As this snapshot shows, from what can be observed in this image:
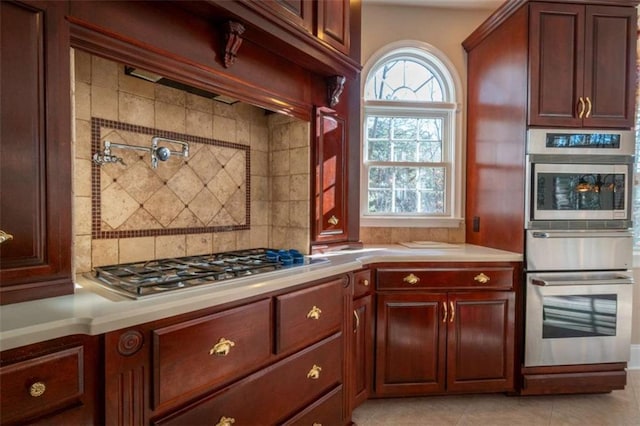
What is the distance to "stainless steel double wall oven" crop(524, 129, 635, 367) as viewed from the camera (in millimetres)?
2121

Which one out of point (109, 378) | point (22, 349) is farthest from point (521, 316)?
point (22, 349)

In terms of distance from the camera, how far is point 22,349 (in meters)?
0.76

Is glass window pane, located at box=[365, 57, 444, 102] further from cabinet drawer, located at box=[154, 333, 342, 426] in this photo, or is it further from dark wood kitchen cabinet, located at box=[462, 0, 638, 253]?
cabinet drawer, located at box=[154, 333, 342, 426]

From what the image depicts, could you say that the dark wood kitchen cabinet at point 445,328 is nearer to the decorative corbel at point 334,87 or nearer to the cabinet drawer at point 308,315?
the cabinet drawer at point 308,315

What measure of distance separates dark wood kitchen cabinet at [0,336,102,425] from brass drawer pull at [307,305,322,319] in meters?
0.83

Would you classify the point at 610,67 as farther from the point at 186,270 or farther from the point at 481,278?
the point at 186,270

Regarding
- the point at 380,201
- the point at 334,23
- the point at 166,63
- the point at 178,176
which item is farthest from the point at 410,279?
the point at 166,63

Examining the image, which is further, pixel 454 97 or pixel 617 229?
pixel 454 97

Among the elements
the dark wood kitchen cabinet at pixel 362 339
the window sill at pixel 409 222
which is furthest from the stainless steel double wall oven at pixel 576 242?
the dark wood kitchen cabinet at pixel 362 339

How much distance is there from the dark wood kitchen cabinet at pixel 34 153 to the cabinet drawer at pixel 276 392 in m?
0.58

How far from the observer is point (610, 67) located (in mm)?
2174

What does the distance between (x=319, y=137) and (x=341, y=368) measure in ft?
4.36

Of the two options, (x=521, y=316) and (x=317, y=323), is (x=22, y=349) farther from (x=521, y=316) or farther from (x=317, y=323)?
(x=521, y=316)

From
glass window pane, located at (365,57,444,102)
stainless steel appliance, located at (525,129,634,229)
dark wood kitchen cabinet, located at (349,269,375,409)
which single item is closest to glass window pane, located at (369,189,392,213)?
glass window pane, located at (365,57,444,102)
